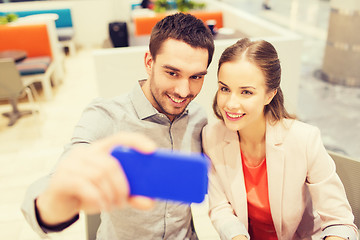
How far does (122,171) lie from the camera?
0.46m

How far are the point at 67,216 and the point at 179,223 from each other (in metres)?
0.75

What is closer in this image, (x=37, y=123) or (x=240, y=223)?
(x=240, y=223)

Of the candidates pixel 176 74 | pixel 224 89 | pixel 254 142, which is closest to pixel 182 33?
pixel 176 74

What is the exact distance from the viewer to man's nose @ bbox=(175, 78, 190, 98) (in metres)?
1.12

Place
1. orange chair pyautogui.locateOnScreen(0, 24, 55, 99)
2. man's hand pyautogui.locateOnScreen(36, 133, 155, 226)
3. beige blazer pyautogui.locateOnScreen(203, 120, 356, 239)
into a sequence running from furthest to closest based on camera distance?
orange chair pyautogui.locateOnScreen(0, 24, 55, 99), beige blazer pyautogui.locateOnScreen(203, 120, 356, 239), man's hand pyautogui.locateOnScreen(36, 133, 155, 226)

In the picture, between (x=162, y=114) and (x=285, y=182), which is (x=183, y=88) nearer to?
(x=162, y=114)

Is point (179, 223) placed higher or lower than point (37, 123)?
higher

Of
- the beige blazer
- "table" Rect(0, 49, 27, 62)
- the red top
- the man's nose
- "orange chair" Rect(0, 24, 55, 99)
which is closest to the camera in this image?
the man's nose

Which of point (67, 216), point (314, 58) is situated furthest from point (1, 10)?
point (67, 216)

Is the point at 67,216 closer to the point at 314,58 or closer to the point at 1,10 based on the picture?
the point at 314,58

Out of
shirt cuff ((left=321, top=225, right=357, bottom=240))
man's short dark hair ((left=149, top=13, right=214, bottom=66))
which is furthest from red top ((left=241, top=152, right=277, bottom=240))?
man's short dark hair ((left=149, top=13, right=214, bottom=66))

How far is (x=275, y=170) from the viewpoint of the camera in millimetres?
1277

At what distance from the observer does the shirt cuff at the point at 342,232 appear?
118cm

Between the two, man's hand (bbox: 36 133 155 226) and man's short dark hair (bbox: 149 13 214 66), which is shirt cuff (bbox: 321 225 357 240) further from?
man's hand (bbox: 36 133 155 226)
